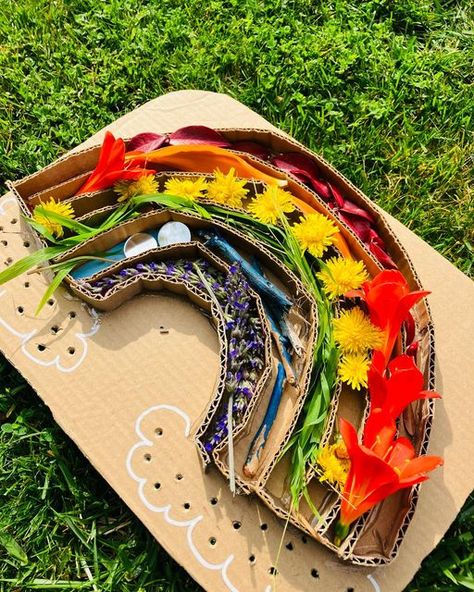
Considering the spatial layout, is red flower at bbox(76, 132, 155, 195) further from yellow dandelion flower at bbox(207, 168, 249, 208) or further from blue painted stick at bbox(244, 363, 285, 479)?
blue painted stick at bbox(244, 363, 285, 479)

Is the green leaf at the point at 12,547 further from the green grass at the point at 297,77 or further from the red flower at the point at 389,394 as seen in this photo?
the green grass at the point at 297,77

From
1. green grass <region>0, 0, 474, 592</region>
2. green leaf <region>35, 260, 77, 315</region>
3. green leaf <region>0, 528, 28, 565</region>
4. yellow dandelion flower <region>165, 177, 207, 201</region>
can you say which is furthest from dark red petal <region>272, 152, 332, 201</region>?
green leaf <region>0, 528, 28, 565</region>

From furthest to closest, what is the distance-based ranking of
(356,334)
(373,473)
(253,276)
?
(253,276), (356,334), (373,473)

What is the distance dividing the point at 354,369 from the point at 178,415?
0.55 m

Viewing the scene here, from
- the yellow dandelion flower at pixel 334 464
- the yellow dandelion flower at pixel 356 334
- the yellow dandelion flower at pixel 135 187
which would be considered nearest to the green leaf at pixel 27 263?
the yellow dandelion flower at pixel 135 187

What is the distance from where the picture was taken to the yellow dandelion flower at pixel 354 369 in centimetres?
174

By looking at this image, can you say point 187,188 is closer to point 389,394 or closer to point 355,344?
point 355,344

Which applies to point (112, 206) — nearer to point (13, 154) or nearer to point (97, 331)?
point (97, 331)

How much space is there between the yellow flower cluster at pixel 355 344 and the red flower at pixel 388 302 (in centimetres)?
3

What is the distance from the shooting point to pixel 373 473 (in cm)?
154

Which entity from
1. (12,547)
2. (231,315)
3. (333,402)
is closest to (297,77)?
(231,315)

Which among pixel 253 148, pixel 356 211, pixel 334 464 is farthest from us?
pixel 253 148

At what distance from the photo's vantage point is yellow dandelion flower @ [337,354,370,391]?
1.74 metres

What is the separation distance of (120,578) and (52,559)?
0.24 m
